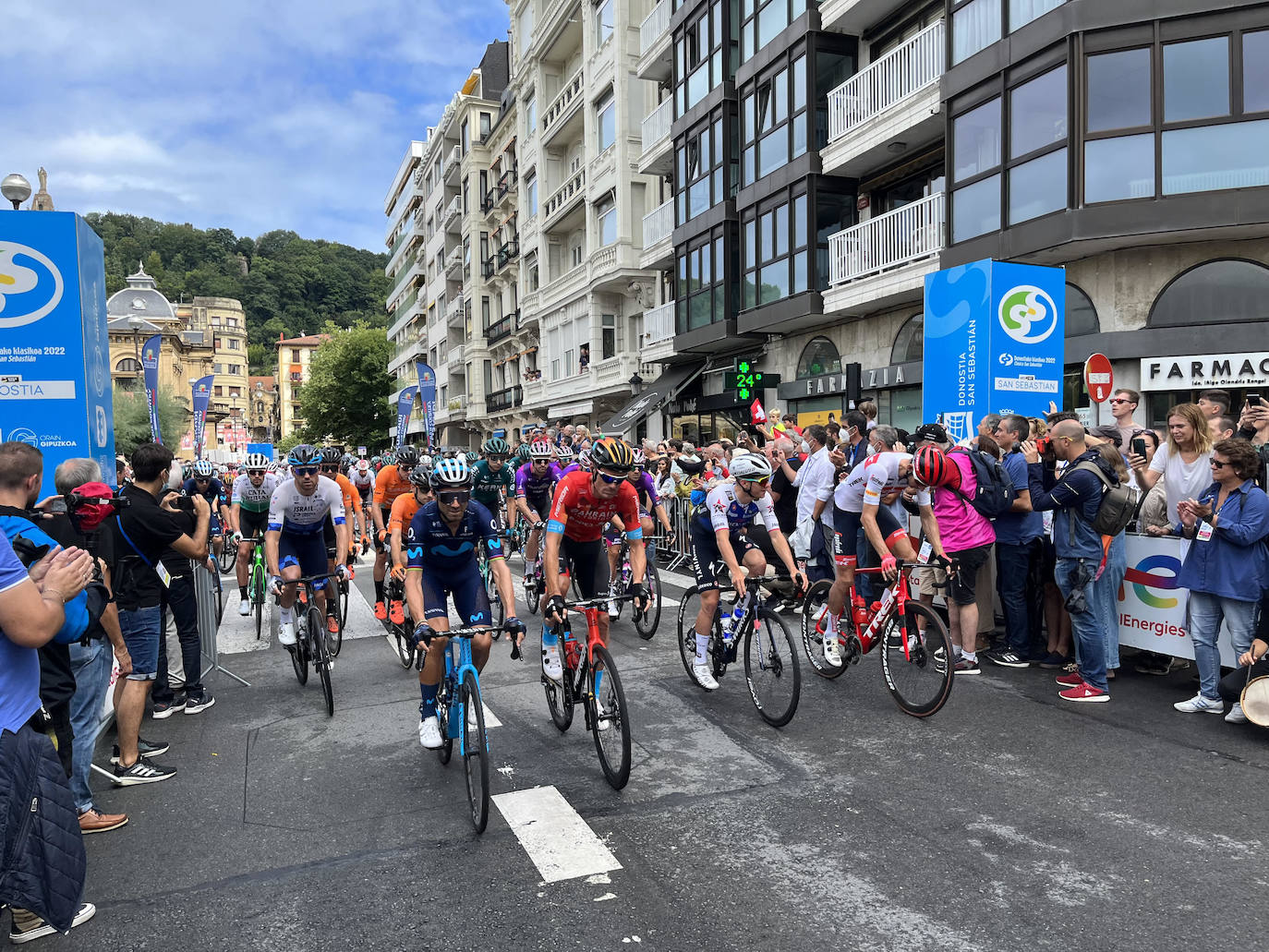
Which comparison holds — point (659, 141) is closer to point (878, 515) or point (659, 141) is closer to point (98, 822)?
point (878, 515)

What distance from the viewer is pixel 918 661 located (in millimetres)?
6156

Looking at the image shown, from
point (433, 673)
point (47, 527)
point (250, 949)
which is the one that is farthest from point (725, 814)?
point (47, 527)

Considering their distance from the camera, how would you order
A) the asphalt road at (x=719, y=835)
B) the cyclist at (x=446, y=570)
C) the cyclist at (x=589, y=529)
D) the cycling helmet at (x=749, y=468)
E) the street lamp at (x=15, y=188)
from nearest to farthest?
the asphalt road at (x=719, y=835) < the cyclist at (x=446, y=570) < the cyclist at (x=589, y=529) < the cycling helmet at (x=749, y=468) < the street lamp at (x=15, y=188)

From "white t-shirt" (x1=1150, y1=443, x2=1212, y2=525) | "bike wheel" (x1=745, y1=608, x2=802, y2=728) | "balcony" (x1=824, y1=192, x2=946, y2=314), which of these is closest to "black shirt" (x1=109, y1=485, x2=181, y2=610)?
"bike wheel" (x1=745, y1=608, x2=802, y2=728)

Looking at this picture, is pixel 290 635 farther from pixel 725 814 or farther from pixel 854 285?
pixel 854 285

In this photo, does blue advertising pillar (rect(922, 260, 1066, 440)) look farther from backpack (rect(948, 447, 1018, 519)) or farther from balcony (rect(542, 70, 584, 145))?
balcony (rect(542, 70, 584, 145))

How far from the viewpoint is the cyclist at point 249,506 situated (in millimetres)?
9867

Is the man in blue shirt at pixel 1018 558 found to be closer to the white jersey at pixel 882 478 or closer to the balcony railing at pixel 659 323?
the white jersey at pixel 882 478

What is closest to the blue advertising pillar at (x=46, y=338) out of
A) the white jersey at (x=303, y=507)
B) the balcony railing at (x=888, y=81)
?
the white jersey at (x=303, y=507)

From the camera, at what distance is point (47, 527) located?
14.5 ft

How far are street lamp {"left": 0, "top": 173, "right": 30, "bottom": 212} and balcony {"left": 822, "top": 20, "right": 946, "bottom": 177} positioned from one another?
14.4 metres

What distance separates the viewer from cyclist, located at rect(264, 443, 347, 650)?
739 centimetres

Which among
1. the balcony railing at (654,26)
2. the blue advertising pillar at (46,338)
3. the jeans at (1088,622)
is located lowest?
the jeans at (1088,622)

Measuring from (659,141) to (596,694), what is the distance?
24.4 m
